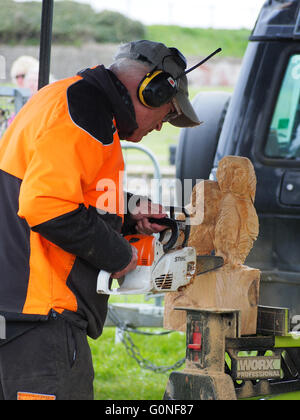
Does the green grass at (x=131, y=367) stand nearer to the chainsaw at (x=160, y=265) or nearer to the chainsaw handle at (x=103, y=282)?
the chainsaw at (x=160, y=265)

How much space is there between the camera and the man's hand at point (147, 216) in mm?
2746

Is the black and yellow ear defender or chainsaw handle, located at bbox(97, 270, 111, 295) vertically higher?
the black and yellow ear defender

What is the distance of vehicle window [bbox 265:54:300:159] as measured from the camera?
438cm

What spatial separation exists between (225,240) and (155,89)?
107cm

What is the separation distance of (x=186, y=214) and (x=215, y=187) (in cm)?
40

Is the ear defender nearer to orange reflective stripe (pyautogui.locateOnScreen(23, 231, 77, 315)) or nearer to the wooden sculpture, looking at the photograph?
orange reflective stripe (pyautogui.locateOnScreen(23, 231, 77, 315))

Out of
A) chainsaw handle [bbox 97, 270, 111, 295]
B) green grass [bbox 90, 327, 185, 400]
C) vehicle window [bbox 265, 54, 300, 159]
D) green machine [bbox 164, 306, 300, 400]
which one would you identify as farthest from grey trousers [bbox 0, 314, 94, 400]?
green grass [bbox 90, 327, 185, 400]

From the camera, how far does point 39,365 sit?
233 cm

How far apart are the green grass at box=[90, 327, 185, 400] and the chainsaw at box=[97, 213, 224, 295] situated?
238 cm

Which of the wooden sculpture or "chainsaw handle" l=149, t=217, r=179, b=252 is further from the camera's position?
the wooden sculpture

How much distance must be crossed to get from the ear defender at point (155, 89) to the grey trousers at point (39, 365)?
0.87 m

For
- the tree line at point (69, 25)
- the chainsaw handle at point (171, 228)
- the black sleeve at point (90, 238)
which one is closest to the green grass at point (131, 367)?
the chainsaw handle at point (171, 228)

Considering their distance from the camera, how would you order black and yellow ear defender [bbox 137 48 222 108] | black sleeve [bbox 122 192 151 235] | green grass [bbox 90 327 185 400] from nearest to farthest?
black and yellow ear defender [bbox 137 48 222 108] < black sleeve [bbox 122 192 151 235] < green grass [bbox 90 327 185 400]

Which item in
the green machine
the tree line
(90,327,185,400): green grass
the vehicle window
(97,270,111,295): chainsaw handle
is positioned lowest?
(90,327,185,400): green grass
